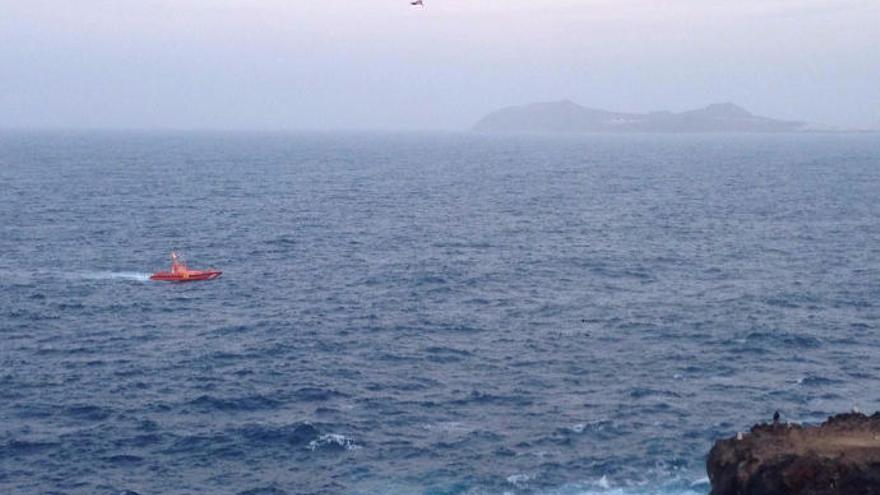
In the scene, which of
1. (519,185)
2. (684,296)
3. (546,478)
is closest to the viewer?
(546,478)

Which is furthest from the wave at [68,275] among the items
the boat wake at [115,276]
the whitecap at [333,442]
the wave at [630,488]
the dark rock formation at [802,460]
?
the dark rock formation at [802,460]

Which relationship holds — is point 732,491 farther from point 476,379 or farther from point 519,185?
point 519,185

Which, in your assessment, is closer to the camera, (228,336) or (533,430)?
(533,430)

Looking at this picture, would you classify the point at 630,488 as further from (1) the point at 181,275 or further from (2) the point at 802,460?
(1) the point at 181,275

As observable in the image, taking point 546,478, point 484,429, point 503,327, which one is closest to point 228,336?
point 503,327

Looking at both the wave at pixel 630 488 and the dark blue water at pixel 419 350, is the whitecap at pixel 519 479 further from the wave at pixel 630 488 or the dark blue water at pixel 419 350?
the dark blue water at pixel 419 350

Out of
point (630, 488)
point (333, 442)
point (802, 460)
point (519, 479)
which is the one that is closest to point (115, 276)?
point (333, 442)

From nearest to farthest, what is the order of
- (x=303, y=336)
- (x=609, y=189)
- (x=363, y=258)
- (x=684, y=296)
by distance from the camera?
(x=303, y=336) < (x=684, y=296) < (x=363, y=258) < (x=609, y=189)
